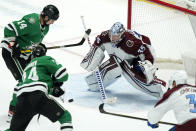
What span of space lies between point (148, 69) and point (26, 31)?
126cm

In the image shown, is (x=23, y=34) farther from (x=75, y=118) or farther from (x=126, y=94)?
(x=126, y=94)

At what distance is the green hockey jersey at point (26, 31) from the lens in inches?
134

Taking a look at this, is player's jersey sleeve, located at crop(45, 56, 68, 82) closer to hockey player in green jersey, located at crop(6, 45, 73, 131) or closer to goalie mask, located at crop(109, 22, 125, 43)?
hockey player in green jersey, located at crop(6, 45, 73, 131)

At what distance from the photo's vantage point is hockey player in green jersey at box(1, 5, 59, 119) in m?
3.39

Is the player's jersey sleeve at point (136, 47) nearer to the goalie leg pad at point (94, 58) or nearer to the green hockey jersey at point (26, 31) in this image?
the goalie leg pad at point (94, 58)

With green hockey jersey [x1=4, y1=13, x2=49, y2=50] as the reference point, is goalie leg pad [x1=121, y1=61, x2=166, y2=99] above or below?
below

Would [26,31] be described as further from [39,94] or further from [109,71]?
[109,71]

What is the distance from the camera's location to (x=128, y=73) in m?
4.07

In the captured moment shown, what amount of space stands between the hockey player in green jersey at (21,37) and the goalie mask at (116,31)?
0.68m

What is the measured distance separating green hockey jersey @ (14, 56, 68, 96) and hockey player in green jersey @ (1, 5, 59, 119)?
2.02 feet

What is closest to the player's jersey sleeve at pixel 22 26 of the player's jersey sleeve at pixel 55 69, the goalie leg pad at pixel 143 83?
A: the player's jersey sleeve at pixel 55 69

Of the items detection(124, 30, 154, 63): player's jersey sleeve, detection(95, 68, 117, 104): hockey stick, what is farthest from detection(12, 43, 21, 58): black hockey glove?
detection(124, 30, 154, 63): player's jersey sleeve

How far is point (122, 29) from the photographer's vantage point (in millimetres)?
3922

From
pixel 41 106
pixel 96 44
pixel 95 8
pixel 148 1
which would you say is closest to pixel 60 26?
pixel 95 8
